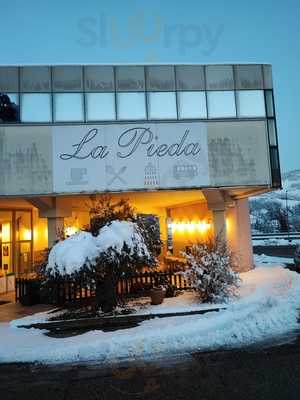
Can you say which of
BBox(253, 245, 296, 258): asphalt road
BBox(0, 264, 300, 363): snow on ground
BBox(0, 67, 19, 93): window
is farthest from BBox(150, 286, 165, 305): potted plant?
BBox(253, 245, 296, 258): asphalt road

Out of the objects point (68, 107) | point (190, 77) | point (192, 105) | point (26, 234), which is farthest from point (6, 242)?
point (190, 77)

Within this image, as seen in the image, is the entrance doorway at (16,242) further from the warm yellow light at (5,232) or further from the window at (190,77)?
the window at (190,77)

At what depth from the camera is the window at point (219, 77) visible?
49.3ft

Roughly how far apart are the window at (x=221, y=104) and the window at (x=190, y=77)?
23.5 inches

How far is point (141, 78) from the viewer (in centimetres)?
1472

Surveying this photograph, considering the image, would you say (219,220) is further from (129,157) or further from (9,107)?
(9,107)

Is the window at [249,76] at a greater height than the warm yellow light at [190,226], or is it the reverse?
the window at [249,76]

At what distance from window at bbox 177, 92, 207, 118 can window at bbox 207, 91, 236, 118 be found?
28 cm

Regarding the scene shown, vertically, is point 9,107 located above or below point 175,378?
above

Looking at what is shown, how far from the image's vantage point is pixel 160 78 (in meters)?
14.9

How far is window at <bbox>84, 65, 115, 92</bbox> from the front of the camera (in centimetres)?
1443

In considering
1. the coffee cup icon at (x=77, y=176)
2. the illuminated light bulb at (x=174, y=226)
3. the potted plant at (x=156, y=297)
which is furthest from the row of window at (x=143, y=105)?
the illuminated light bulb at (x=174, y=226)

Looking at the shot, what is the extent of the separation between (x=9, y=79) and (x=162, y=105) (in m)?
5.94

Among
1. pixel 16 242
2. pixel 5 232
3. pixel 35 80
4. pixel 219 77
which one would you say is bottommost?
pixel 16 242
